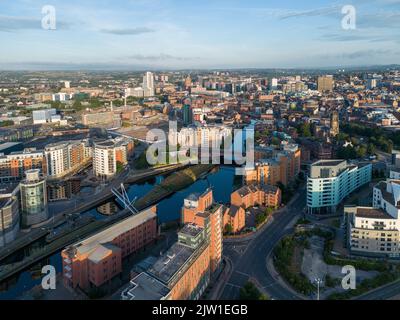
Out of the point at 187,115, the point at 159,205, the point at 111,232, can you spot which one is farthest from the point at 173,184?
the point at 187,115

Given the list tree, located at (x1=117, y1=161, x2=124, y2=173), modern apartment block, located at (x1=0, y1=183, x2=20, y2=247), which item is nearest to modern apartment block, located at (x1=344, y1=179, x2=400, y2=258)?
modern apartment block, located at (x1=0, y1=183, x2=20, y2=247)

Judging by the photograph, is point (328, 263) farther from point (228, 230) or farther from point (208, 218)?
point (208, 218)

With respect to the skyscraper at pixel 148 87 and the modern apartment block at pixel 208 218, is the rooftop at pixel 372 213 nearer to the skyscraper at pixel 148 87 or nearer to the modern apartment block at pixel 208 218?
the modern apartment block at pixel 208 218

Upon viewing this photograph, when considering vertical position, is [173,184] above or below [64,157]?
below

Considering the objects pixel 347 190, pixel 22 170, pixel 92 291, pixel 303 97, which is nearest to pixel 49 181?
pixel 22 170

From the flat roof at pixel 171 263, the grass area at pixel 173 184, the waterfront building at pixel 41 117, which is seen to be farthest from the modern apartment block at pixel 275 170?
the waterfront building at pixel 41 117

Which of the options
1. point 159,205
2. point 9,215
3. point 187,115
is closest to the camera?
point 9,215

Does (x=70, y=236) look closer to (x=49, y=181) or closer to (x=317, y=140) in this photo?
(x=49, y=181)
